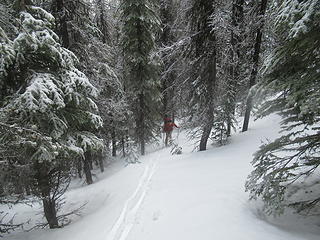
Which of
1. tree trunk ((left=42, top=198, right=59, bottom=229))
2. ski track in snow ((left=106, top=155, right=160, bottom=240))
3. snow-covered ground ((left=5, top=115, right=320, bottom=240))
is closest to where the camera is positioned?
snow-covered ground ((left=5, top=115, right=320, bottom=240))

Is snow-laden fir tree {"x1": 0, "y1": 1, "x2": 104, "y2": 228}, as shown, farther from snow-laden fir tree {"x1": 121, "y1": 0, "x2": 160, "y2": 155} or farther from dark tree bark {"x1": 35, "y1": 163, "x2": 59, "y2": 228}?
snow-laden fir tree {"x1": 121, "y1": 0, "x2": 160, "y2": 155}

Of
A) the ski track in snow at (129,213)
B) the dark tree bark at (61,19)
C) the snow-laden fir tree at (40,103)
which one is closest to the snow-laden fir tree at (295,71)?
the ski track in snow at (129,213)

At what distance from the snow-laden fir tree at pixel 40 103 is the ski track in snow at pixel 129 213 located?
2.35 m

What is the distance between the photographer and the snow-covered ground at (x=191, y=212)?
5434 mm

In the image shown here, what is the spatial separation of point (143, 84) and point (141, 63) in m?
1.49

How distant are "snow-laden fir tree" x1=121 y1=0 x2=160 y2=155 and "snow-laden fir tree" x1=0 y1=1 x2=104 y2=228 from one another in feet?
24.2

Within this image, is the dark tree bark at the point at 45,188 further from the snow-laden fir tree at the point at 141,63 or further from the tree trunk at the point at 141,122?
the tree trunk at the point at 141,122

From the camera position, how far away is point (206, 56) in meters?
11.4

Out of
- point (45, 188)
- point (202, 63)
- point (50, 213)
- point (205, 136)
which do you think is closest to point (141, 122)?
point (205, 136)

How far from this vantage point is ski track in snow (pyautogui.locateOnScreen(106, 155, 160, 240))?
19.3ft

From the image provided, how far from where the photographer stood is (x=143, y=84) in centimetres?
1727

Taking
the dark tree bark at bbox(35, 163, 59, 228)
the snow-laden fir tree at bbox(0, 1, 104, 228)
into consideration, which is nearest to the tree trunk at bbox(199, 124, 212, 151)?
the snow-laden fir tree at bbox(0, 1, 104, 228)

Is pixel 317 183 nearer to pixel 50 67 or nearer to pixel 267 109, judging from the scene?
pixel 267 109

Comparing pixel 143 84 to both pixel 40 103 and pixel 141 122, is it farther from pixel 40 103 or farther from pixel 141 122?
pixel 40 103
